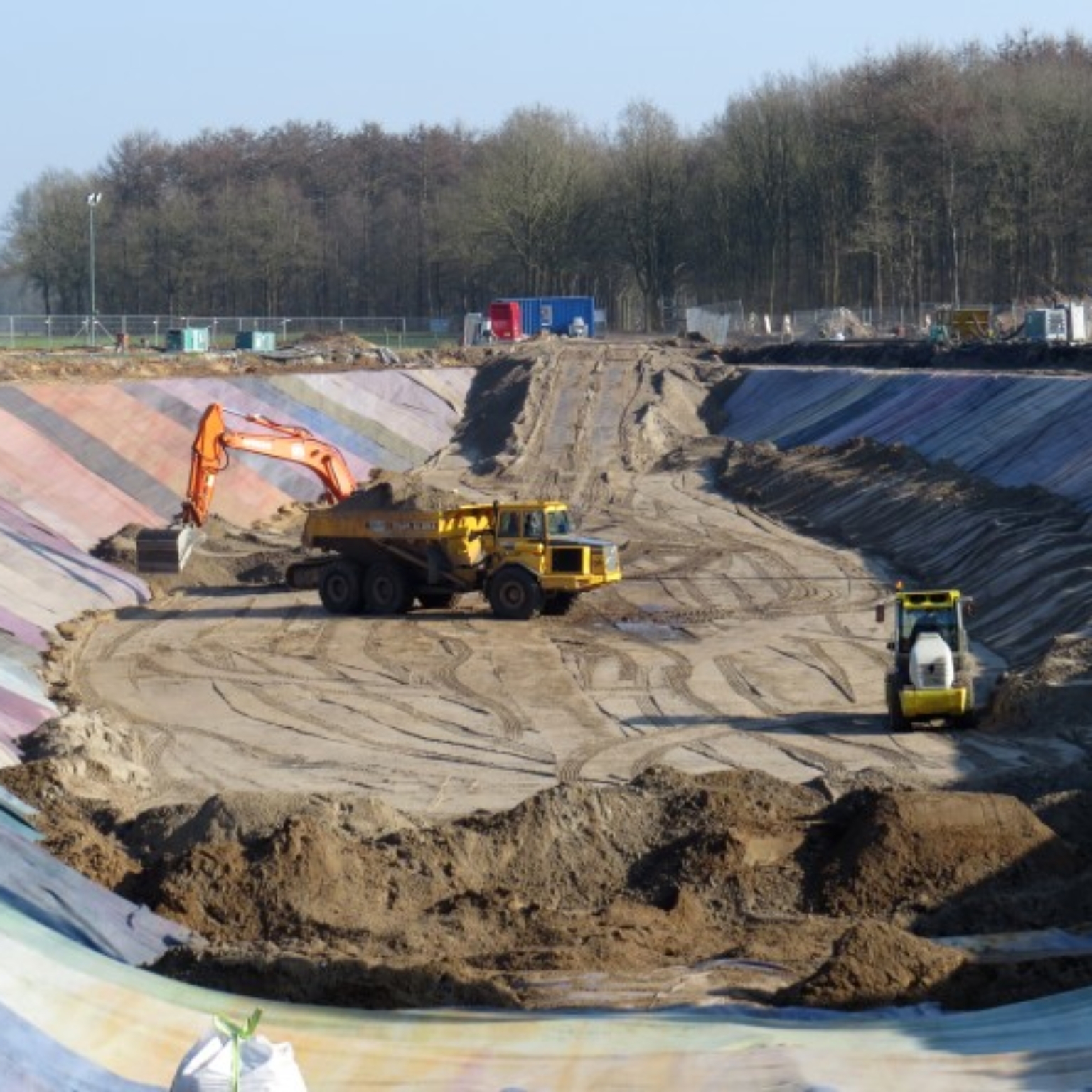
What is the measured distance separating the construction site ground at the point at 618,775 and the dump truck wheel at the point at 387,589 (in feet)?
2.28

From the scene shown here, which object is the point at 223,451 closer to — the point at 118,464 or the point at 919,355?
the point at 118,464

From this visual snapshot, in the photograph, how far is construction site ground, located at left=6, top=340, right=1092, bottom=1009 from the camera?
43.6 feet

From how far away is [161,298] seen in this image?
103 meters

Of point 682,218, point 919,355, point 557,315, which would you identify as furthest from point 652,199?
point 919,355

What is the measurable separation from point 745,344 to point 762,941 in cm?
5935

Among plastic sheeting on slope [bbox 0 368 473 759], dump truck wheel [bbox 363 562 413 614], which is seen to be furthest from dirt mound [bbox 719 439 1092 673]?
plastic sheeting on slope [bbox 0 368 473 759]

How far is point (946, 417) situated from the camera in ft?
145

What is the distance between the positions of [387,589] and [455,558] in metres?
1.31

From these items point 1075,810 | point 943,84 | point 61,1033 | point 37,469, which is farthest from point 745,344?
point 61,1033

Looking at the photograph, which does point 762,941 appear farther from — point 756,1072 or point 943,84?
point 943,84

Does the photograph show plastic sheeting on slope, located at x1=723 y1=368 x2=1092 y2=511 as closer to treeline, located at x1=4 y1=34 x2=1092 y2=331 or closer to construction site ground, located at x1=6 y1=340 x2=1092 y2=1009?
construction site ground, located at x1=6 y1=340 x2=1092 y2=1009

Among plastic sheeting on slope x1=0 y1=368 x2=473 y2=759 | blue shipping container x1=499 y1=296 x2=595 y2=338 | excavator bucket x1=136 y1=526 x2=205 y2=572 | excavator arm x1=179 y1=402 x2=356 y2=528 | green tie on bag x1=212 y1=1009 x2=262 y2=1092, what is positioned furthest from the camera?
blue shipping container x1=499 y1=296 x2=595 y2=338

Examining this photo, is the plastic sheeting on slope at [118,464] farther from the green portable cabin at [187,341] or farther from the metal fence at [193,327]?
the metal fence at [193,327]

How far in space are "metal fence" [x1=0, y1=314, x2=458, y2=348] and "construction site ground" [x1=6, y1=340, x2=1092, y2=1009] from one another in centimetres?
Answer: 3938
